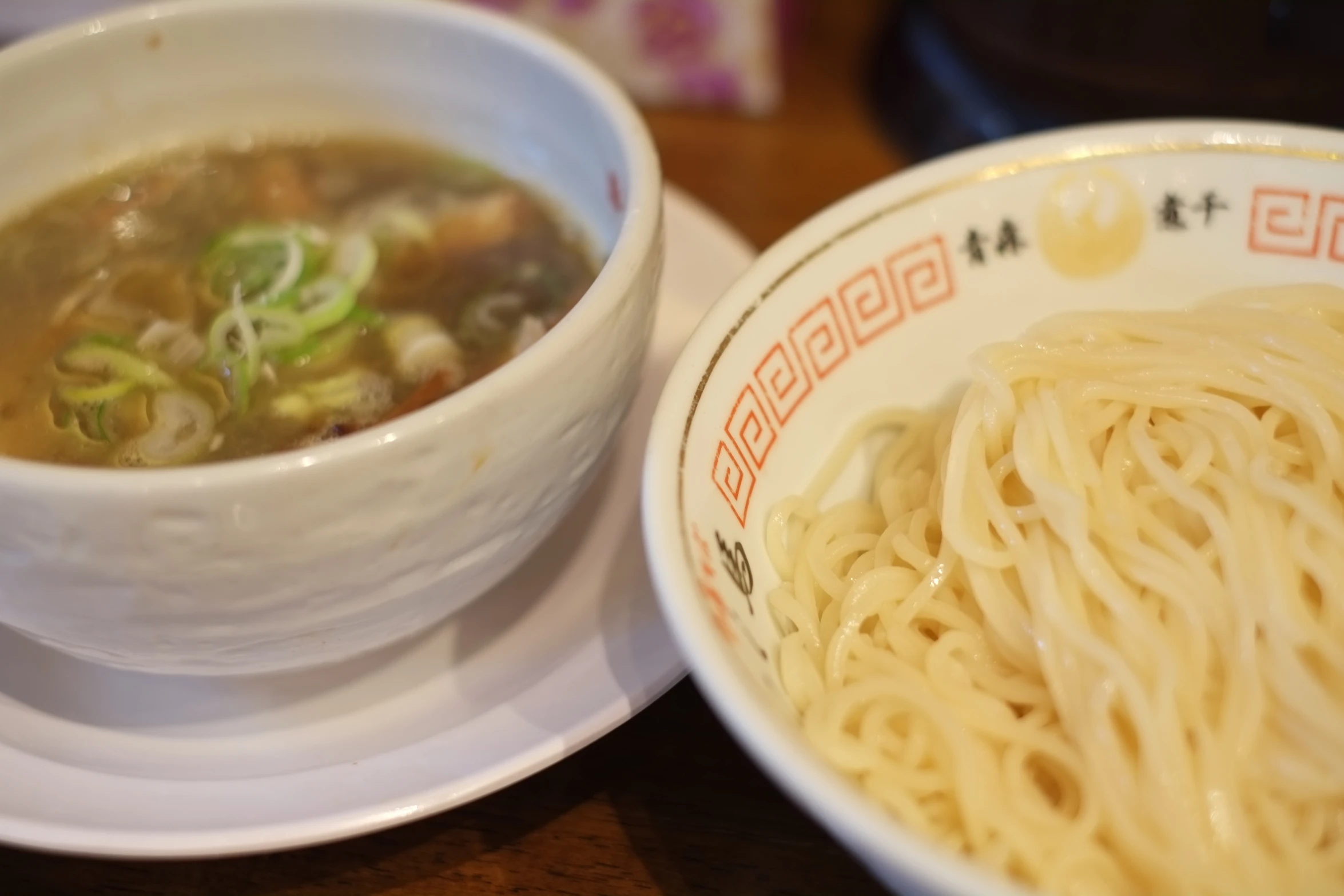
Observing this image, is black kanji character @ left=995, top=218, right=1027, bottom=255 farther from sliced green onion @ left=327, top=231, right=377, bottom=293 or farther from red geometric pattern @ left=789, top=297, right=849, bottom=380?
sliced green onion @ left=327, top=231, right=377, bottom=293

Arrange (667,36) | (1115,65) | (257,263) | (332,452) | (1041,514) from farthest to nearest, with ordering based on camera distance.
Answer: (667,36)
(1115,65)
(257,263)
(1041,514)
(332,452)

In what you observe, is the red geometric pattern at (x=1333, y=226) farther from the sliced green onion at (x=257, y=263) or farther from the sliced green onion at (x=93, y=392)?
the sliced green onion at (x=93, y=392)

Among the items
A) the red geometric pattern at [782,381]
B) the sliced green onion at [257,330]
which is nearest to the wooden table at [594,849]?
the red geometric pattern at [782,381]

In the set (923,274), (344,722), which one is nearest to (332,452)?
(344,722)

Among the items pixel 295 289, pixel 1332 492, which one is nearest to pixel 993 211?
pixel 1332 492

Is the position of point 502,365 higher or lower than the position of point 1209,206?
lower

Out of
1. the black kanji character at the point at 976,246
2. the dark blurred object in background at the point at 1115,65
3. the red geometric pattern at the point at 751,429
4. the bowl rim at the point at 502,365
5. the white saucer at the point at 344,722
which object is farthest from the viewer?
the dark blurred object in background at the point at 1115,65

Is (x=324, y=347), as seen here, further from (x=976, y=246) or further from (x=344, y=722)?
(x=976, y=246)
